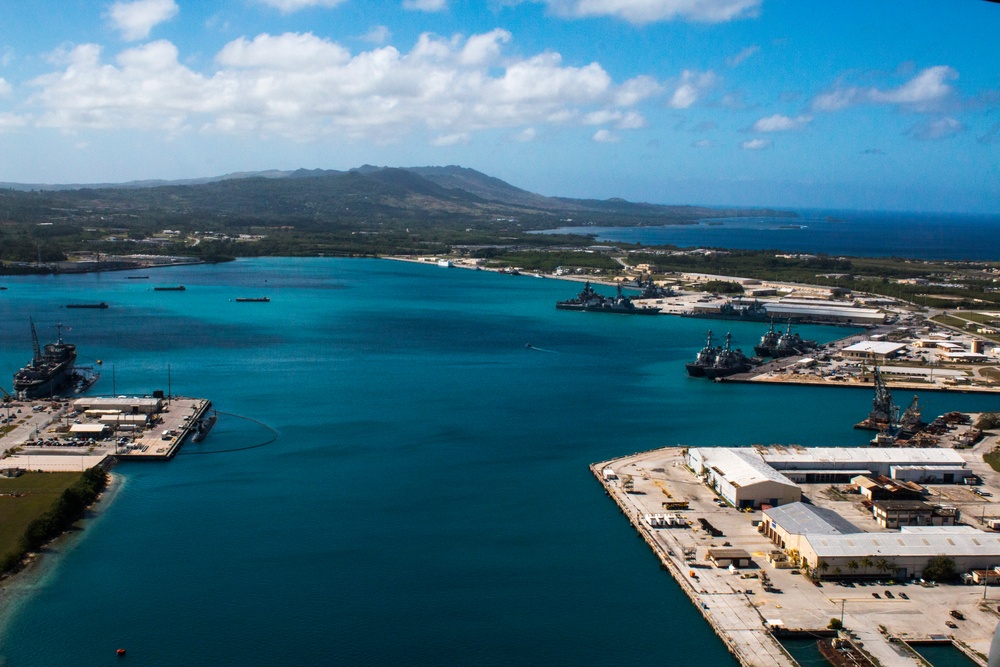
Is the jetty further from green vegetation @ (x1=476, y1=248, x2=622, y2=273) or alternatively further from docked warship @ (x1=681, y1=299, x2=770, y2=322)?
green vegetation @ (x1=476, y1=248, x2=622, y2=273)

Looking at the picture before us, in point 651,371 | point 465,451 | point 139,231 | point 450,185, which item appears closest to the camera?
point 465,451

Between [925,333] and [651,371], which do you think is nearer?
[651,371]

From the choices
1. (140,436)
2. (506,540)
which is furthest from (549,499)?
(140,436)

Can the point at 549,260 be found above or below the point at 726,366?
above

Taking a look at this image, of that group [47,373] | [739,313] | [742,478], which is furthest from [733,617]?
[739,313]

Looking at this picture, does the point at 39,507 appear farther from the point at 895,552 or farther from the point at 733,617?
the point at 895,552

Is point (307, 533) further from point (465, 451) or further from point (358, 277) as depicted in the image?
point (358, 277)
